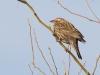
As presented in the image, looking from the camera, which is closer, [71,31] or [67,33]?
[67,33]

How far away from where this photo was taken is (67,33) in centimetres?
941

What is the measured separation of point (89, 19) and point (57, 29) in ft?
17.9

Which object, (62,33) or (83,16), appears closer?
(83,16)

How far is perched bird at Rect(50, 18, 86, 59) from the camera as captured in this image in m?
8.63

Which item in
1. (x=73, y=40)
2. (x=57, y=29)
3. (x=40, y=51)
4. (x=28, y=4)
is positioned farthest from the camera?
(x=57, y=29)

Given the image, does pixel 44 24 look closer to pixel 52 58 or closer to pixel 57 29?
pixel 52 58

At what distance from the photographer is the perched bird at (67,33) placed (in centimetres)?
863

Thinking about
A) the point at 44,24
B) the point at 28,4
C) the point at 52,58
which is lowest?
the point at 52,58

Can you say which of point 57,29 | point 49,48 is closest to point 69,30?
point 57,29

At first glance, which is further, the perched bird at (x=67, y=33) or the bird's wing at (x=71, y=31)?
the bird's wing at (x=71, y=31)

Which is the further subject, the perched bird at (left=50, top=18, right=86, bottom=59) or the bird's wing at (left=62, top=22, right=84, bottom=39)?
the bird's wing at (left=62, top=22, right=84, bottom=39)

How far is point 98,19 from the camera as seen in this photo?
4.16m

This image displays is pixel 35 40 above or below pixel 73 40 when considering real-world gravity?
above

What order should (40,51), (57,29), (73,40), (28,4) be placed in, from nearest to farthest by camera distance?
(28,4)
(40,51)
(73,40)
(57,29)
